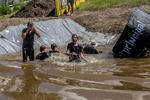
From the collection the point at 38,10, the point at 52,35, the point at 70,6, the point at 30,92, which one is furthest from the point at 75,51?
the point at 38,10

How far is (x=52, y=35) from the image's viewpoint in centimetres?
1831

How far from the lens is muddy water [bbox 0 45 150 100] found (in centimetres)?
750

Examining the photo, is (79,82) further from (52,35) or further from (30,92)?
(52,35)

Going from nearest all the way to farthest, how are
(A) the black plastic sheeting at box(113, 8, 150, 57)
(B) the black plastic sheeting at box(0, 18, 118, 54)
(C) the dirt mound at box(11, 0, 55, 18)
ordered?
(A) the black plastic sheeting at box(113, 8, 150, 57) → (B) the black plastic sheeting at box(0, 18, 118, 54) → (C) the dirt mound at box(11, 0, 55, 18)

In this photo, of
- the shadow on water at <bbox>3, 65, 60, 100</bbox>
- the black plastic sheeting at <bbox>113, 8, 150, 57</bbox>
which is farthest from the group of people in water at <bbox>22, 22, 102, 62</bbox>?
the shadow on water at <bbox>3, 65, 60, 100</bbox>

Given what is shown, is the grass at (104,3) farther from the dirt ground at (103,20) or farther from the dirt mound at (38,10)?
the dirt mound at (38,10)

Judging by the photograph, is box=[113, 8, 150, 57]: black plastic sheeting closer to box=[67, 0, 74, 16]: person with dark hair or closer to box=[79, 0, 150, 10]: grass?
box=[79, 0, 150, 10]: grass

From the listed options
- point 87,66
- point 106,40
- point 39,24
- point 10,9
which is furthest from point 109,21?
point 10,9

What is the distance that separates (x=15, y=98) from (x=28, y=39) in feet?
17.9

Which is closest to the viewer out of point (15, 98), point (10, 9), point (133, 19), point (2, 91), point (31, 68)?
point (15, 98)

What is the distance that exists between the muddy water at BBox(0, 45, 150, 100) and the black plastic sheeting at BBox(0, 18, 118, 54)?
5.69 metres

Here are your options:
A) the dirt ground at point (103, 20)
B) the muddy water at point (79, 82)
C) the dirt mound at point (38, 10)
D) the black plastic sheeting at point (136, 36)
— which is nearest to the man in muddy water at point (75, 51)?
the muddy water at point (79, 82)

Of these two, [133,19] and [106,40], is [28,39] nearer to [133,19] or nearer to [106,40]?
[133,19]

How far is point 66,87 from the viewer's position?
8.07 meters
